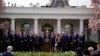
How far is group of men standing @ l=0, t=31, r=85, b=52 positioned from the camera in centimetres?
3462

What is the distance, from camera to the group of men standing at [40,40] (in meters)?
34.6

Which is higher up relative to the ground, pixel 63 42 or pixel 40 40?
pixel 40 40

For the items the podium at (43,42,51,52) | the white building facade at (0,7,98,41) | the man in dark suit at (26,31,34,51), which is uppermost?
the man in dark suit at (26,31,34,51)

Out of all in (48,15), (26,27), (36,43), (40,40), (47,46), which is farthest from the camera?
(26,27)

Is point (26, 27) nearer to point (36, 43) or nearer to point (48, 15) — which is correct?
point (48, 15)

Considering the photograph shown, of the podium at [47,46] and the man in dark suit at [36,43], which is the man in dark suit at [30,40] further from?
the podium at [47,46]

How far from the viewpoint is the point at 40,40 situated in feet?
114

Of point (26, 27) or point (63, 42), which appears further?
point (26, 27)

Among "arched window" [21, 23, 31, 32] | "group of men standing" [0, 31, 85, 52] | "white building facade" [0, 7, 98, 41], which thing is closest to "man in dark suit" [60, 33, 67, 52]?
"group of men standing" [0, 31, 85, 52]

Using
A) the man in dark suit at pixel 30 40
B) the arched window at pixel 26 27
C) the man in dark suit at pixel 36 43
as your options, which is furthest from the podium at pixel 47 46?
the arched window at pixel 26 27

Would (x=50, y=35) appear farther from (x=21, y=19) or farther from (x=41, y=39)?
(x=21, y=19)

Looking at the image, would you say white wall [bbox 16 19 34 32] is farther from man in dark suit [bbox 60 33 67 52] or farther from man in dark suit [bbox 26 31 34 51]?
man in dark suit [bbox 60 33 67 52]

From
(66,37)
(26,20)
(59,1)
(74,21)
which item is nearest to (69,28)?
(74,21)

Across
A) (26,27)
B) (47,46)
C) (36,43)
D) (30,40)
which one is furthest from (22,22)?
(30,40)
